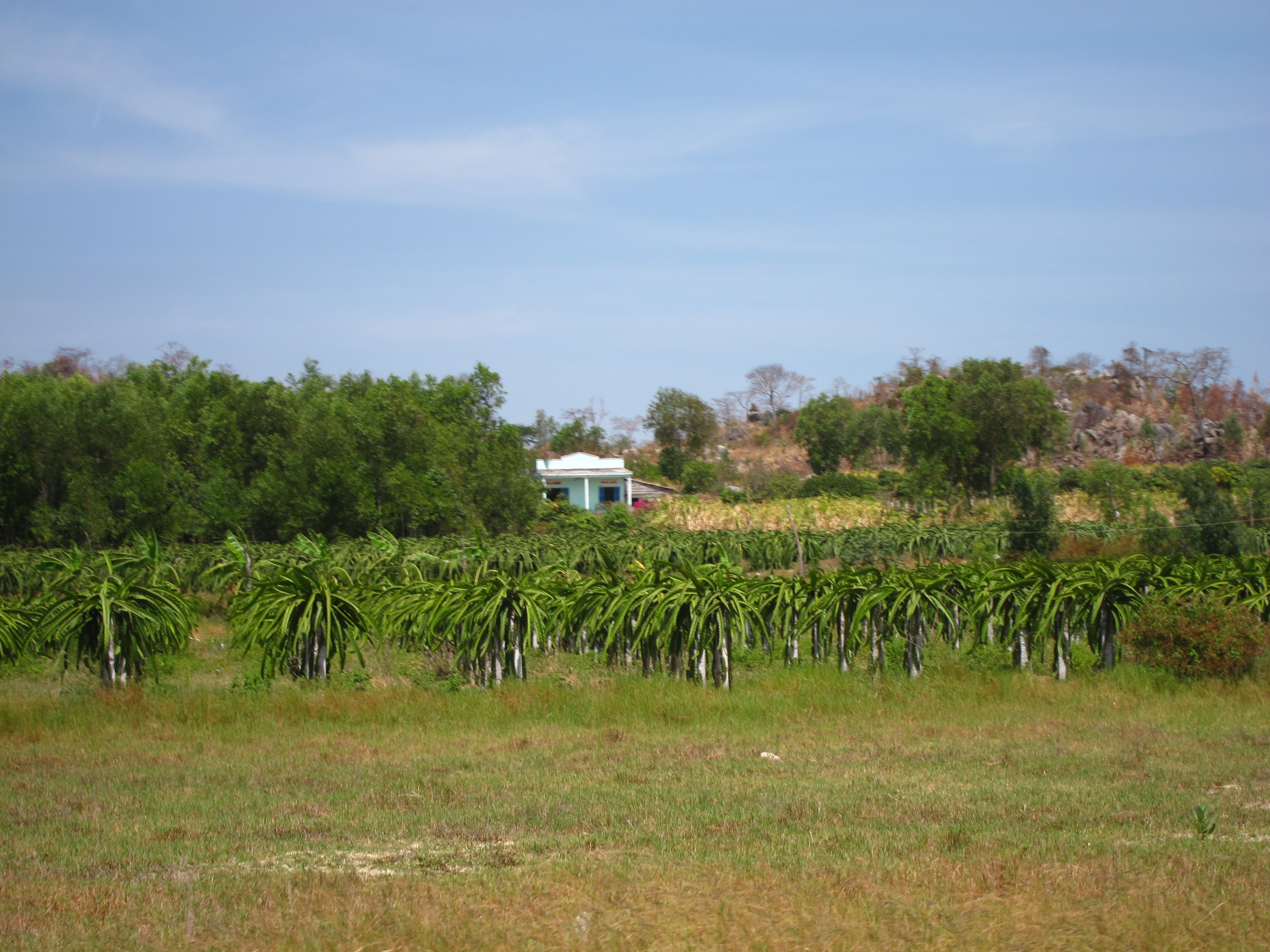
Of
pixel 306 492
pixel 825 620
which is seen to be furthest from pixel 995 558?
pixel 306 492

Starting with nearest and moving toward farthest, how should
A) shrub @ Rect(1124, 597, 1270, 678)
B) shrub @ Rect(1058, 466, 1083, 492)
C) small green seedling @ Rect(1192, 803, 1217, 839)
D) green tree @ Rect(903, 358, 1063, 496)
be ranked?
small green seedling @ Rect(1192, 803, 1217, 839) → shrub @ Rect(1124, 597, 1270, 678) → green tree @ Rect(903, 358, 1063, 496) → shrub @ Rect(1058, 466, 1083, 492)

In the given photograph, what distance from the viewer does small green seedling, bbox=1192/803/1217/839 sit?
522cm

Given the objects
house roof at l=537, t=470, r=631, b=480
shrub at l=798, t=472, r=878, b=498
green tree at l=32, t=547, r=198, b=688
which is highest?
house roof at l=537, t=470, r=631, b=480

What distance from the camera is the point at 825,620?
38.9 ft

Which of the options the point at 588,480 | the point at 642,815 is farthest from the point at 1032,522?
the point at 588,480

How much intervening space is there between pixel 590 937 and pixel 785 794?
285 centimetres

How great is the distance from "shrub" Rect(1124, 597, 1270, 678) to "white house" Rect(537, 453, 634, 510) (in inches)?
1946

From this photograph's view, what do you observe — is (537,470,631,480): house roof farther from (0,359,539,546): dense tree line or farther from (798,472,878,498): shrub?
(0,359,539,546): dense tree line

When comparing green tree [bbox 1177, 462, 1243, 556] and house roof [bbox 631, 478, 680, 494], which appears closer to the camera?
green tree [bbox 1177, 462, 1243, 556]

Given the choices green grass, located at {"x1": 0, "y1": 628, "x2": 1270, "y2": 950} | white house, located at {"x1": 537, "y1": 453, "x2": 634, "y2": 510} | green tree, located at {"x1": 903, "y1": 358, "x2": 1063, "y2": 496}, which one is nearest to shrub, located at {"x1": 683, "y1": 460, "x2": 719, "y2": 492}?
white house, located at {"x1": 537, "y1": 453, "x2": 634, "y2": 510}

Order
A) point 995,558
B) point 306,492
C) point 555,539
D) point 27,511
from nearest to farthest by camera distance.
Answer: point 995,558 < point 555,539 < point 27,511 < point 306,492

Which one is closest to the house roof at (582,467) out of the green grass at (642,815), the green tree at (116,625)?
the green tree at (116,625)

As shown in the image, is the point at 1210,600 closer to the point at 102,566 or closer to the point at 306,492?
the point at 102,566

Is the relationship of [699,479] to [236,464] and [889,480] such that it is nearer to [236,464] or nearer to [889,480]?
[889,480]
